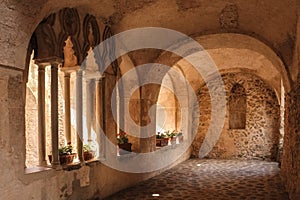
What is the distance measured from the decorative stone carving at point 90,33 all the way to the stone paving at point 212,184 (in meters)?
2.33

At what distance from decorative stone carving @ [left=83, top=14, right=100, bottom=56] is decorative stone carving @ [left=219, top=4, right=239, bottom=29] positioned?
76.1 inches

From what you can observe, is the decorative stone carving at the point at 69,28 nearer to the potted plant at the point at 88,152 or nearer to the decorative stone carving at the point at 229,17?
the potted plant at the point at 88,152

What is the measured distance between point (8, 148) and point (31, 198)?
72cm

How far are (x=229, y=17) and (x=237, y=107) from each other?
542 centimetres

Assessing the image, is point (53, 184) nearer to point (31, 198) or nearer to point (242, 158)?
point (31, 198)

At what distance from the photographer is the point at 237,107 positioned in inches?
383

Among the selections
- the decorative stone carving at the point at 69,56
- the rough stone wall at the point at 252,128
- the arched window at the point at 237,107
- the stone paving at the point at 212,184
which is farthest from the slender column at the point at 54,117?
the arched window at the point at 237,107

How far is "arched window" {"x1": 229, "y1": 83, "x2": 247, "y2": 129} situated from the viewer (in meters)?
9.59

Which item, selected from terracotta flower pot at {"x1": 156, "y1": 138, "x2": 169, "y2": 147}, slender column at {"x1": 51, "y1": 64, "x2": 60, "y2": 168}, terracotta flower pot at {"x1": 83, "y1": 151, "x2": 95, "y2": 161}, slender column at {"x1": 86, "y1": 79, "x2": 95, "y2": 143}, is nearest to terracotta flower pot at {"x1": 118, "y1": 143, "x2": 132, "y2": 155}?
slender column at {"x1": 86, "y1": 79, "x2": 95, "y2": 143}

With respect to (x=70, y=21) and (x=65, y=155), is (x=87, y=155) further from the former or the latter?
(x=70, y=21)

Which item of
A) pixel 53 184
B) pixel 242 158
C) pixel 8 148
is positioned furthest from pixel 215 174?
pixel 8 148

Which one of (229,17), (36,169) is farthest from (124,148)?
(229,17)

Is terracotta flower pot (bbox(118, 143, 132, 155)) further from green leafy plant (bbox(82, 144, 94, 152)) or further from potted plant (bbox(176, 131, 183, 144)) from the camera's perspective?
potted plant (bbox(176, 131, 183, 144))

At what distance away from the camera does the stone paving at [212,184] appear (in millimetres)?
4859
